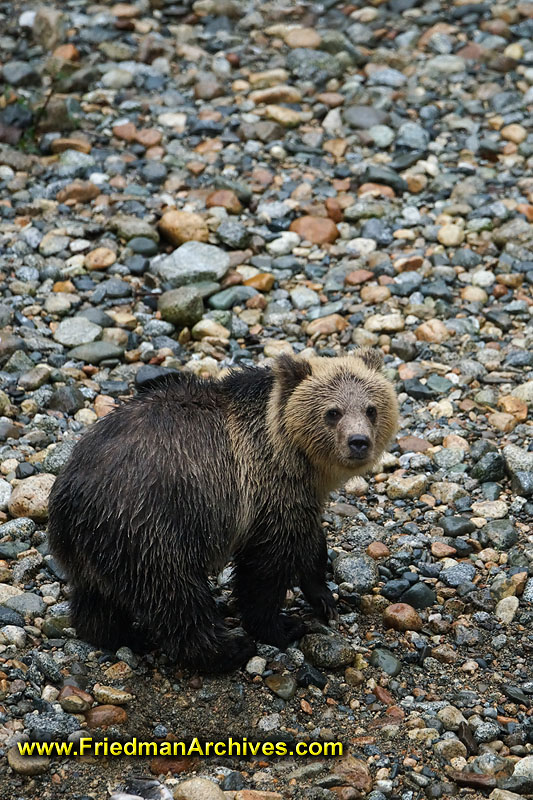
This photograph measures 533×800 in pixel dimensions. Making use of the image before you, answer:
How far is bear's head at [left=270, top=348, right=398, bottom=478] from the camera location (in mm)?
6145

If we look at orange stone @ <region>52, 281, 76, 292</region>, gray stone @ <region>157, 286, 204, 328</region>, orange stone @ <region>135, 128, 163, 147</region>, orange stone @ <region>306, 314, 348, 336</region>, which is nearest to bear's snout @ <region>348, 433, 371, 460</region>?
orange stone @ <region>306, 314, 348, 336</region>

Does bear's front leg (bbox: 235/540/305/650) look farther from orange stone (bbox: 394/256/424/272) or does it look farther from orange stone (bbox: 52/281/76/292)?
orange stone (bbox: 394/256/424/272)

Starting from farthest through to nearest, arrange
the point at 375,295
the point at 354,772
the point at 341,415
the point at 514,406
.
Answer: the point at 375,295
the point at 514,406
the point at 341,415
the point at 354,772

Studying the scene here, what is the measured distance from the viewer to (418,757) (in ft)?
18.2

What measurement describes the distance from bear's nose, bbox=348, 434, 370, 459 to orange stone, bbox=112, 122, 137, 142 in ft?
21.1

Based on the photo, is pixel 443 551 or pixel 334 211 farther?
pixel 334 211

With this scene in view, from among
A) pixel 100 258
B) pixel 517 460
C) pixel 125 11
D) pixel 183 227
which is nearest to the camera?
pixel 517 460

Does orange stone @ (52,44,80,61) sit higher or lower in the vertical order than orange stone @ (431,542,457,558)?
higher

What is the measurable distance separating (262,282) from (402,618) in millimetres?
3885

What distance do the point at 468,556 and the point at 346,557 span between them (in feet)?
2.59

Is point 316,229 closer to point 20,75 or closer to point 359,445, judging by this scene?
point 20,75

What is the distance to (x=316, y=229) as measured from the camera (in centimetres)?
1021

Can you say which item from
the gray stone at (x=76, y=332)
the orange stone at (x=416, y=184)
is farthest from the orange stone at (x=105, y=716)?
the orange stone at (x=416, y=184)

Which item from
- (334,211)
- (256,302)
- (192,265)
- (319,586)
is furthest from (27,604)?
(334,211)
